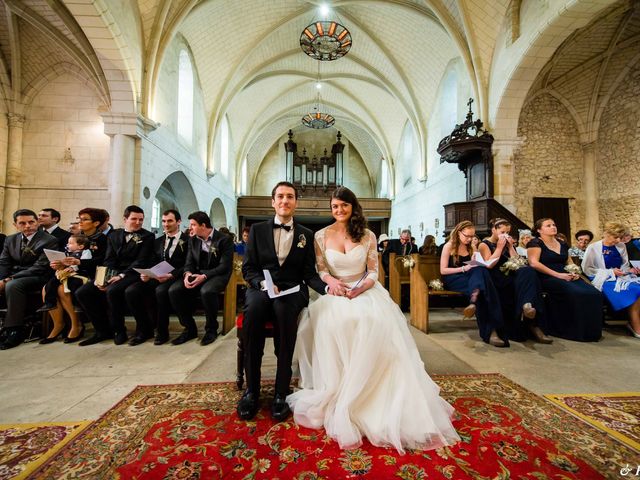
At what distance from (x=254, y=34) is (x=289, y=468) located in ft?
40.6

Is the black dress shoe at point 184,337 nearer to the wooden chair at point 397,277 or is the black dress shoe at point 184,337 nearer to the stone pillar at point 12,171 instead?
the wooden chair at point 397,277

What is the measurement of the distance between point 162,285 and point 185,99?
28.3ft

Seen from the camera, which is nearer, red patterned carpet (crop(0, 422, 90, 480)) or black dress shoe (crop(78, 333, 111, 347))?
red patterned carpet (crop(0, 422, 90, 480))

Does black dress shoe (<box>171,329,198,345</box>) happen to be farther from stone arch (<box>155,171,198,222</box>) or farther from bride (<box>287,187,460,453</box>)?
stone arch (<box>155,171,198,222</box>)

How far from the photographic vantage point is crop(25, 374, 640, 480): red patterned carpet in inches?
52.6

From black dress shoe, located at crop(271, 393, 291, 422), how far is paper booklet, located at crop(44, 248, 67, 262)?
10.7 ft

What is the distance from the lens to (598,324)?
344cm

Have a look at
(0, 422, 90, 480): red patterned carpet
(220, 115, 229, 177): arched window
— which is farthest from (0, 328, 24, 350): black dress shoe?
(220, 115, 229, 177): arched window

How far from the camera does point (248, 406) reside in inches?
71.1

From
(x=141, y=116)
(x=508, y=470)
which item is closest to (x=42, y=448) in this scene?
(x=508, y=470)

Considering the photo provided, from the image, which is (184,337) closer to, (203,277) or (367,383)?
(203,277)

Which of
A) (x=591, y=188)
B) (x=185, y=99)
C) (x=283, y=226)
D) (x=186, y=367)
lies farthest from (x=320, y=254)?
(x=591, y=188)

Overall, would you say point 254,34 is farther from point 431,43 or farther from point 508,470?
point 508,470

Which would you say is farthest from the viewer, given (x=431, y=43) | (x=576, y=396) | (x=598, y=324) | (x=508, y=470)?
(x=431, y=43)
